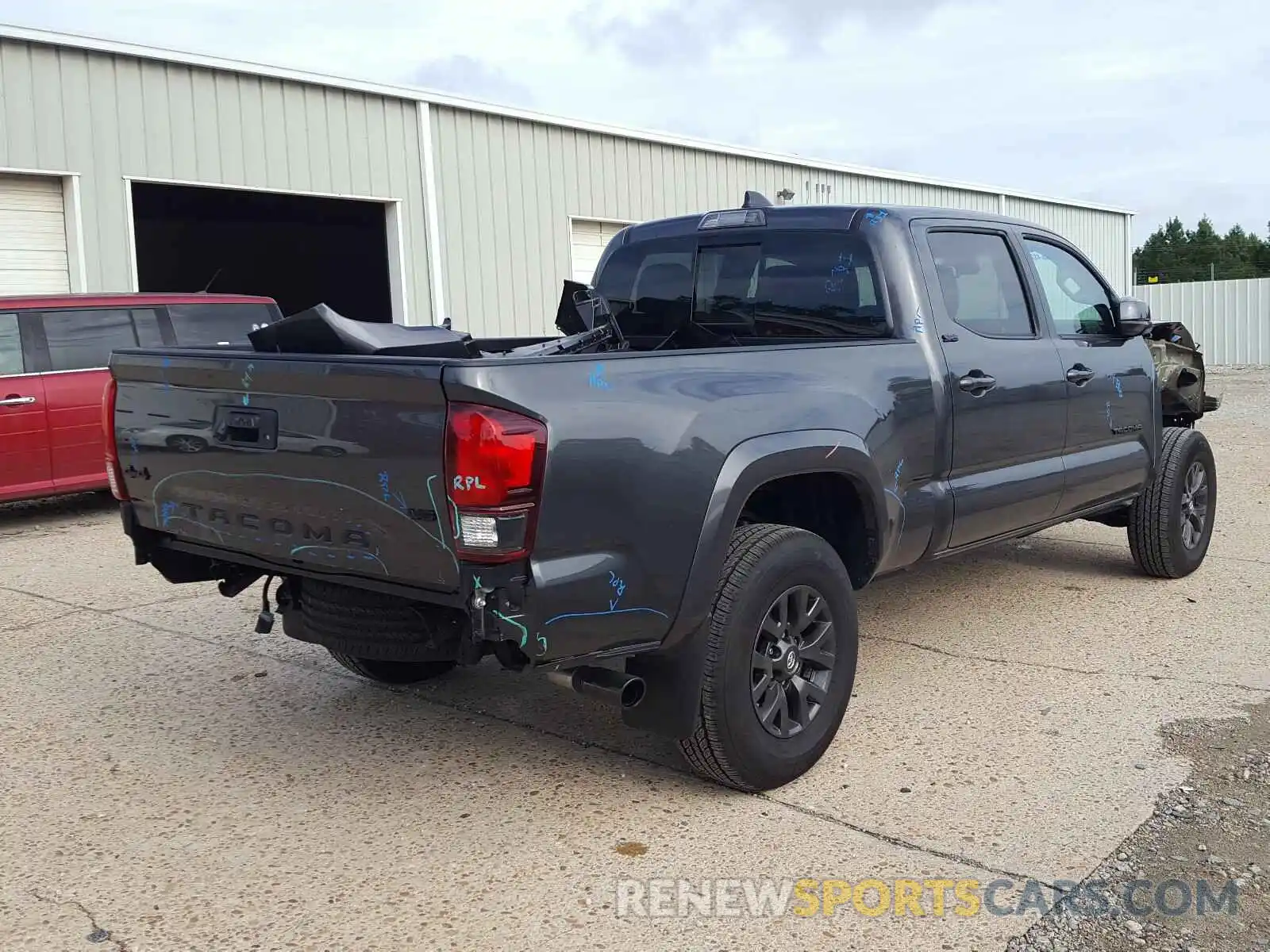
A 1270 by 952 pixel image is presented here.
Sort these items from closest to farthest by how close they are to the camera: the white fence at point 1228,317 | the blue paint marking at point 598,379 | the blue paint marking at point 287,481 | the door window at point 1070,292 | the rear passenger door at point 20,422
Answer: the blue paint marking at point 287,481 < the blue paint marking at point 598,379 < the door window at point 1070,292 < the rear passenger door at point 20,422 < the white fence at point 1228,317

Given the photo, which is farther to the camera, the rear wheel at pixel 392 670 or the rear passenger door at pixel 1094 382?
the rear passenger door at pixel 1094 382

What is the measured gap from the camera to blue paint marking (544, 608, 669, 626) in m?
3.08

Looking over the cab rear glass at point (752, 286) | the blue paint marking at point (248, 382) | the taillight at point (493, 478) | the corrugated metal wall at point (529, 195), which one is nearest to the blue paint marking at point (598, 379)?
the taillight at point (493, 478)

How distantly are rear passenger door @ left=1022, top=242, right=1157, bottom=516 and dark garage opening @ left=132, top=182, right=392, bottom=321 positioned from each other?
14.6 metres

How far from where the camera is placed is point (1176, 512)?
6199 mm

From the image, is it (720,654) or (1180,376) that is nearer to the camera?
(720,654)

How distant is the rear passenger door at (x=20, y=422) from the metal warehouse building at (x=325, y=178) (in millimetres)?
2544

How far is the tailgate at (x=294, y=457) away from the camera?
3.05 meters

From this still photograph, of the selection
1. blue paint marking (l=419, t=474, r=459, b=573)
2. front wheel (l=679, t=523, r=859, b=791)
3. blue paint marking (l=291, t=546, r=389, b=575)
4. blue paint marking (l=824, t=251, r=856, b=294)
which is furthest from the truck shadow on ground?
front wheel (l=679, t=523, r=859, b=791)

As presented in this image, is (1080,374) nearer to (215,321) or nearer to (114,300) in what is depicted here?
(215,321)

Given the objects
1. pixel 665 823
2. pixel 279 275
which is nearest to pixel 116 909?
pixel 665 823

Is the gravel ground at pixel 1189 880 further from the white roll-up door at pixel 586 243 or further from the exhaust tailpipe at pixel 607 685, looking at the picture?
the white roll-up door at pixel 586 243

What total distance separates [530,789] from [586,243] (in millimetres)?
13329

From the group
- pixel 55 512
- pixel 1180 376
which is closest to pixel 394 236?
pixel 55 512
